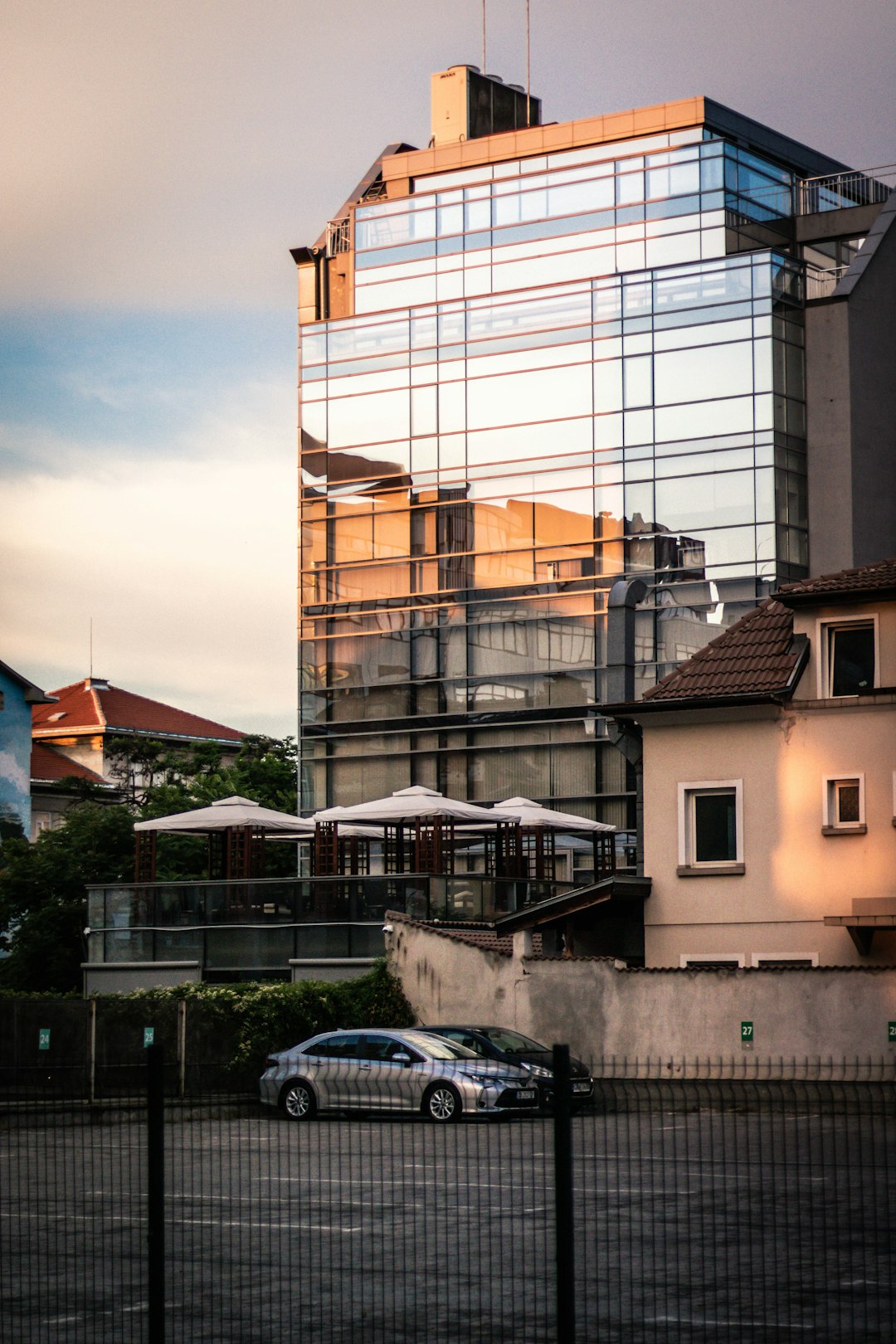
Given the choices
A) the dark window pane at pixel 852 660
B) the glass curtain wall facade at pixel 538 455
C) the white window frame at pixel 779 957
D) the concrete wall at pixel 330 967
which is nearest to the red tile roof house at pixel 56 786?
the glass curtain wall facade at pixel 538 455

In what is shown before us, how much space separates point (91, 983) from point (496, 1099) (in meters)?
15.4

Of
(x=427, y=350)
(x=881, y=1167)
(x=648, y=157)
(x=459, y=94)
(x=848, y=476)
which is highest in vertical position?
(x=459, y=94)

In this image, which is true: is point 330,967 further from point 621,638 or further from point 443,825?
point 621,638

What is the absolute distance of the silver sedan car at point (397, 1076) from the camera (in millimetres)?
24125

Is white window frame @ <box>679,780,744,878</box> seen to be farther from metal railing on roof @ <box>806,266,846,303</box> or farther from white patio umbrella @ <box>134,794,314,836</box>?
metal railing on roof @ <box>806,266,846,303</box>

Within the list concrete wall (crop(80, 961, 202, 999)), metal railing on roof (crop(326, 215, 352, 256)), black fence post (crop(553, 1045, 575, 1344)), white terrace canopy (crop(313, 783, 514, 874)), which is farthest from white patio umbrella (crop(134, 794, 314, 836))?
black fence post (crop(553, 1045, 575, 1344))

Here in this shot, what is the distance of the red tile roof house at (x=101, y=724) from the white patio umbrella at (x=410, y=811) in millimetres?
59151

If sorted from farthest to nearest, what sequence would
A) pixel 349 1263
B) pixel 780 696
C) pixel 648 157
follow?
pixel 648 157 → pixel 780 696 → pixel 349 1263

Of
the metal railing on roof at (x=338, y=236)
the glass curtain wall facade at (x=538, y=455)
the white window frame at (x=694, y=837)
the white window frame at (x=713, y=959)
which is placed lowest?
the white window frame at (x=713, y=959)

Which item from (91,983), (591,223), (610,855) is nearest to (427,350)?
(591,223)

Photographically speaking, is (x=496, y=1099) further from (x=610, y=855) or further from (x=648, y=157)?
(x=648, y=157)

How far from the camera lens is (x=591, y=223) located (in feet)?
195

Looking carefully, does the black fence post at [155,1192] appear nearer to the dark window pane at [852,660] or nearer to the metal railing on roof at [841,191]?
the dark window pane at [852,660]

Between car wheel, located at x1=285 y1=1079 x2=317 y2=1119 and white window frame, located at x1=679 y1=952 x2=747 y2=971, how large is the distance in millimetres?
9147
